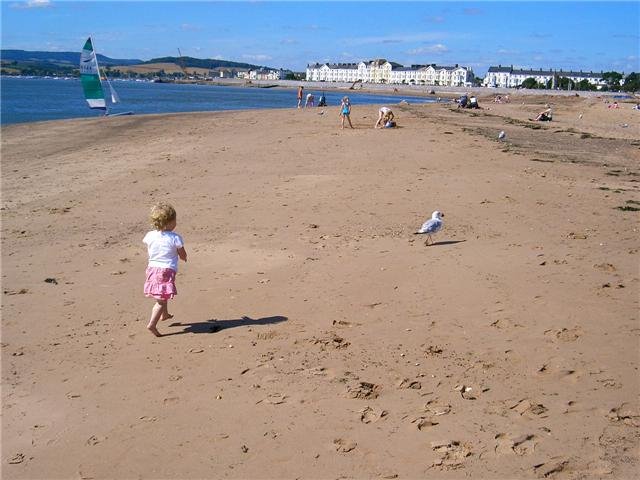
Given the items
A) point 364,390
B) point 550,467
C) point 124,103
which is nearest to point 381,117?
point 364,390

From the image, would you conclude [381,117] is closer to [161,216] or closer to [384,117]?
[384,117]

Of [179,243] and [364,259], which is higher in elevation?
[179,243]

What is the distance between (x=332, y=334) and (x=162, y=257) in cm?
180

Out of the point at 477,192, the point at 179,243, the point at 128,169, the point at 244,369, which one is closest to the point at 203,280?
the point at 179,243

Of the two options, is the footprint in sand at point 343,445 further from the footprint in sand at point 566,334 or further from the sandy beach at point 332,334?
the footprint in sand at point 566,334

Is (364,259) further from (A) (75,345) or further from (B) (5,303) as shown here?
(B) (5,303)

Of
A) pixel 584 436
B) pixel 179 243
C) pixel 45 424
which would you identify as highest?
pixel 179 243

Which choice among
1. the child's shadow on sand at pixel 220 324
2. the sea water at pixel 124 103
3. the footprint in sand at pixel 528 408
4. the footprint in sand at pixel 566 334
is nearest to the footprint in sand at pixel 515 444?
the footprint in sand at pixel 528 408

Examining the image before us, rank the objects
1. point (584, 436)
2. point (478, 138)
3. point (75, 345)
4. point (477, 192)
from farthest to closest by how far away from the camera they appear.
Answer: point (478, 138) → point (477, 192) → point (75, 345) → point (584, 436)

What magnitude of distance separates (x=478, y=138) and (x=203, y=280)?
15118 mm

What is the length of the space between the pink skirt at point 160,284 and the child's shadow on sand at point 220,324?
0.34m

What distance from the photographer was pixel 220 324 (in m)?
5.88

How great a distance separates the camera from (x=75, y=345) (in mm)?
5480

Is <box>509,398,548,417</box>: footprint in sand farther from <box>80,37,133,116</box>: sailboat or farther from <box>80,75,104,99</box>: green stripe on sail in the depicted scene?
<box>80,75,104,99</box>: green stripe on sail
